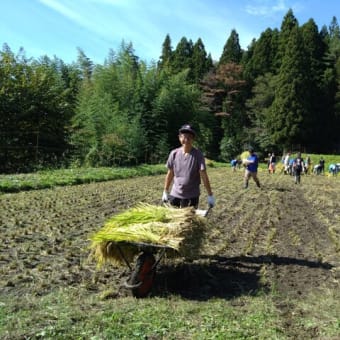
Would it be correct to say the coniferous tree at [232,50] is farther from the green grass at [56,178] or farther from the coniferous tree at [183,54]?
the green grass at [56,178]

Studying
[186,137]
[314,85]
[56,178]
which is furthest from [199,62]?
[186,137]

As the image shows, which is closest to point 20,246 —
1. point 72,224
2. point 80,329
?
point 72,224

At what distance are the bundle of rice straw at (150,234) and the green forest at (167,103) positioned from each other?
15473 millimetres

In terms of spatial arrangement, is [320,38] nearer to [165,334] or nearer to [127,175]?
[127,175]

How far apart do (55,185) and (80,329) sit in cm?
1117

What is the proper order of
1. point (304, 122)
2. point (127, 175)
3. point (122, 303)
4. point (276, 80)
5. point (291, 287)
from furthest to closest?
point (276, 80), point (304, 122), point (127, 175), point (291, 287), point (122, 303)

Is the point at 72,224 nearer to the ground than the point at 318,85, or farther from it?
nearer to the ground

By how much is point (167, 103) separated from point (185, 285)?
2289cm

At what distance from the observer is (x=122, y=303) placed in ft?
13.5

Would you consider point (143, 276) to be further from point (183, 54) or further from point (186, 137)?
point (183, 54)

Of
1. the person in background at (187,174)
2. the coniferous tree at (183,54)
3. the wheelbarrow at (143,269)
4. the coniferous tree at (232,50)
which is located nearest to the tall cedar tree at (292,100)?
the coniferous tree at (232,50)

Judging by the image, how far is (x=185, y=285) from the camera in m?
4.84

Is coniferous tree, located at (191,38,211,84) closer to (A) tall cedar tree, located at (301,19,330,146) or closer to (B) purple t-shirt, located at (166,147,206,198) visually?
(A) tall cedar tree, located at (301,19,330,146)

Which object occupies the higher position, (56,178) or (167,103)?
(167,103)
